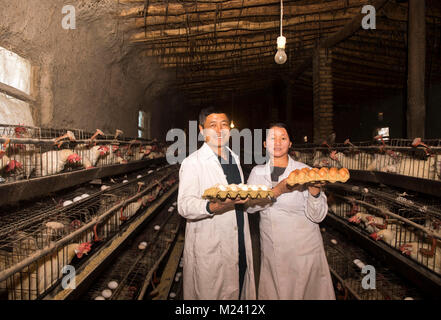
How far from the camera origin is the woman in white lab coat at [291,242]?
6.55 ft

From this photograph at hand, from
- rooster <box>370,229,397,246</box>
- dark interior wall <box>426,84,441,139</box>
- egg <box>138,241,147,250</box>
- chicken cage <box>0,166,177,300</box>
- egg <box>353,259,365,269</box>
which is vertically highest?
dark interior wall <box>426,84,441,139</box>

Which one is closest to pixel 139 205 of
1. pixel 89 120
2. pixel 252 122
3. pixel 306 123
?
pixel 89 120

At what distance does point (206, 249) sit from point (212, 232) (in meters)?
0.13

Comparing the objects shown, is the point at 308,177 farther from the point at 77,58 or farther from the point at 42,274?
the point at 77,58

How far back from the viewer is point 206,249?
1891mm

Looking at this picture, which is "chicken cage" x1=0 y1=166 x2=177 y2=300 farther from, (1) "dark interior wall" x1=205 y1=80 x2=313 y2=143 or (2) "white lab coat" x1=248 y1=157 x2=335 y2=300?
(1) "dark interior wall" x1=205 y1=80 x2=313 y2=143

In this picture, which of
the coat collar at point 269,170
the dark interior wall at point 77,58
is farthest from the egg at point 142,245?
the coat collar at point 269,170

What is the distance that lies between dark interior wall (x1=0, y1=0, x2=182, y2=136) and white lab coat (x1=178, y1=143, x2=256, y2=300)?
7.05 feet

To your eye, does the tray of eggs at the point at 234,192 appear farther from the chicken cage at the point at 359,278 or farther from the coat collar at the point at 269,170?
the chicken cage at the point at 359,278

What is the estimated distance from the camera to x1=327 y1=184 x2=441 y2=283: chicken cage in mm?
2373

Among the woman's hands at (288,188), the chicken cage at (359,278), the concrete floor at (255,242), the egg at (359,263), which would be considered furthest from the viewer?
the concrete floor at (255,242)

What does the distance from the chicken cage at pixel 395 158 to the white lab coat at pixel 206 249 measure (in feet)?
7.28

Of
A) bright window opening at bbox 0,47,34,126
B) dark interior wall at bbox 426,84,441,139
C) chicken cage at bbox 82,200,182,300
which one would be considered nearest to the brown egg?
chicken cage at bbox 82,200,182,300

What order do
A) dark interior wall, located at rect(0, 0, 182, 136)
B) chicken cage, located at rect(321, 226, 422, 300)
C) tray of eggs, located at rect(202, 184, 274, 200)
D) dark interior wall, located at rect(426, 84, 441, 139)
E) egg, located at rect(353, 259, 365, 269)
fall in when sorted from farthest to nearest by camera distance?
dark interior wall, located at rect(426, 84, 441, 139), egg, located at rect(353, 259, 365, 269), chicken cage, located at rect(321, 226, 422, 300), dark interior wall, located at rect(0, 0, 182, 136), tray of eggs, located at rect(202, 184, 274, 200)
